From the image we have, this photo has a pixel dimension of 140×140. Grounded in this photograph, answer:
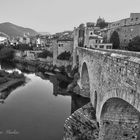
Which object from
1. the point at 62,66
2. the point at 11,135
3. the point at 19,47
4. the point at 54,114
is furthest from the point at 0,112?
the point at 19,47

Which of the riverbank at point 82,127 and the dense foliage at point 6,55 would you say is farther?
the dense foliage at point 6,55

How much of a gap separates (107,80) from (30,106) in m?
10.4

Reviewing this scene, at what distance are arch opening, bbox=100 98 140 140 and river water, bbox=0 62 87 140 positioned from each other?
4.01 metres

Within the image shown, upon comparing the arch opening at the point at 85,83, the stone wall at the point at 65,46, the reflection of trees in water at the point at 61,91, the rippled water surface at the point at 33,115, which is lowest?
the rippled water surface at the point at 33,115

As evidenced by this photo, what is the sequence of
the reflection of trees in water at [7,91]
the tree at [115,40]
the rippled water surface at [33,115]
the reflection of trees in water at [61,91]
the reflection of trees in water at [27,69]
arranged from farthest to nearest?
the reflection of trees in water at [27,69] → the tree at [115,40] → the reflection of trees in water at [7,91] → the reflection of trees in water at [61,91] → the rippled water surface at [33,115]

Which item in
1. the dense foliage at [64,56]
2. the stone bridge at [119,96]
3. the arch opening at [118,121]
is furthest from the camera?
the dense foliage at [64,56]

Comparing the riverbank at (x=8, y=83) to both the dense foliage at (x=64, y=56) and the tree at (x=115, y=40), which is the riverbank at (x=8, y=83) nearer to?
the dense foliage at (x=64, y=56)

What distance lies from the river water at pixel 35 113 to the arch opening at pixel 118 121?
158 inches

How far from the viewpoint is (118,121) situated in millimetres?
6738

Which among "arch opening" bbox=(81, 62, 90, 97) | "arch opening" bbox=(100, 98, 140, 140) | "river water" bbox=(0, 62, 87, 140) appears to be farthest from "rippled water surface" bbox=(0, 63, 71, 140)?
"arch opening" bbox=(100, 98, 140, 140)

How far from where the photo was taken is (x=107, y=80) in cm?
618

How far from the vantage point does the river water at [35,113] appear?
10234mm

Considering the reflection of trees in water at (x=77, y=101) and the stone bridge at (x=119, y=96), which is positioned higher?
the stone bridge at (x=119, y=96)

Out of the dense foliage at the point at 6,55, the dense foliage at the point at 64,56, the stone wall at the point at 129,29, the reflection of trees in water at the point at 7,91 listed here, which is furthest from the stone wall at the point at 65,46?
the dense foliage at the point at 6,55
